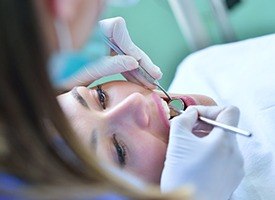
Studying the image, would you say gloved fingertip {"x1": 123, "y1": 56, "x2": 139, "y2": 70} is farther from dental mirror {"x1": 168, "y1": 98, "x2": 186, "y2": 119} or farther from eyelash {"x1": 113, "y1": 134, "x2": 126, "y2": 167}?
eyelash {"x1": 113, "y1": 134, "x2": 126, "y2": 167}

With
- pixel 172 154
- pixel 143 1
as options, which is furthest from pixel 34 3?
pixel 143 1

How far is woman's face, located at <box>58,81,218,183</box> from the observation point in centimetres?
130

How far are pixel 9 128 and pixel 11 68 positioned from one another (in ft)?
0.26

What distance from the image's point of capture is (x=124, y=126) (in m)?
1.33

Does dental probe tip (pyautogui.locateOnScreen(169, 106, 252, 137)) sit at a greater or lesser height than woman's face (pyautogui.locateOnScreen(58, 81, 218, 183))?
lesser

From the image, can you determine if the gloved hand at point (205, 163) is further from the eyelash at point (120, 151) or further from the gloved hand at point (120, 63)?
the gloved hand at point (120, 63)

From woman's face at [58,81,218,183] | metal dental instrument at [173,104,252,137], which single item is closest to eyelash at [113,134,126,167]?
woman's face at [58,81,218,183]

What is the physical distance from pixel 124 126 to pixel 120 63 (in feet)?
0.75

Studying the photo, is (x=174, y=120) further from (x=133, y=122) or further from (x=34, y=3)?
(x=34, y=3)

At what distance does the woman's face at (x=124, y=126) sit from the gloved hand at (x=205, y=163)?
0.09 meters

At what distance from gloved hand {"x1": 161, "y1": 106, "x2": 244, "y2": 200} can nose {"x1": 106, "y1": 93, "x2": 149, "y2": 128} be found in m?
0.11

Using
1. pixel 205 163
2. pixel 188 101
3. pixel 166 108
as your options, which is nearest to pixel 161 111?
pixel 166 108

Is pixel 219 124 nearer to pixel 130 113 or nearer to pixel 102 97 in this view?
pixel 130 113

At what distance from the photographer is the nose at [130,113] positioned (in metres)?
1.34
